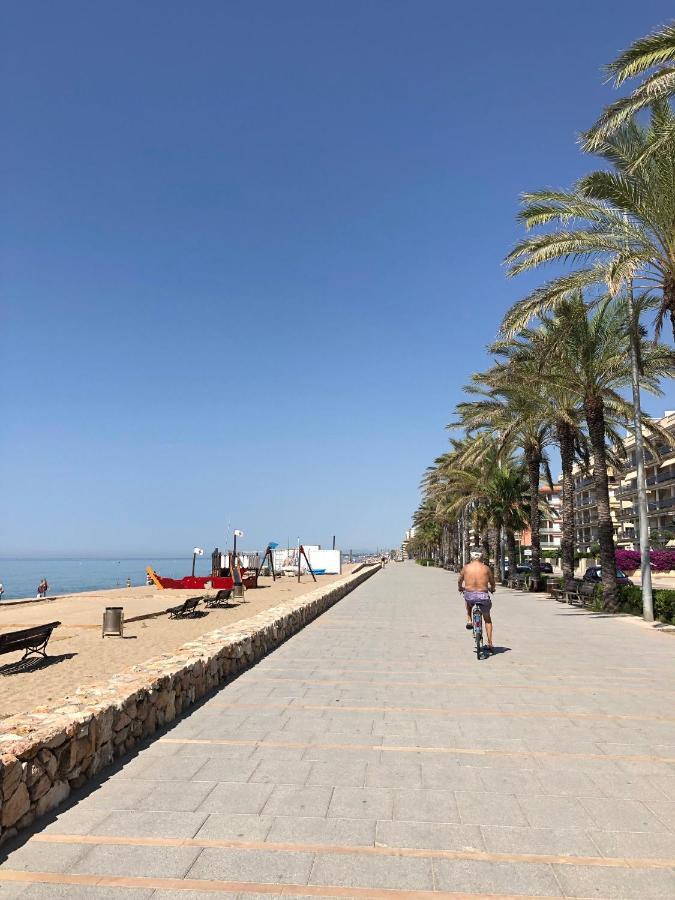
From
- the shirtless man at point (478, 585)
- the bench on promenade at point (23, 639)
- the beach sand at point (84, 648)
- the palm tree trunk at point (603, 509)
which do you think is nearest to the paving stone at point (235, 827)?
the beach sand at point (84, 648)

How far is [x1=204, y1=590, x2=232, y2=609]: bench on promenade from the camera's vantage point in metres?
22.9

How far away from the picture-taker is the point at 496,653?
10.4m

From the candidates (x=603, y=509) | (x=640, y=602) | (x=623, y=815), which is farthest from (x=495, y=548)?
(x=623, y=815)

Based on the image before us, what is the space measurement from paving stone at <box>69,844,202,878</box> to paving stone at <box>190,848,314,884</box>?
0.08 metres

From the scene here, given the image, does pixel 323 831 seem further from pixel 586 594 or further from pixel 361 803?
pixel 586 594

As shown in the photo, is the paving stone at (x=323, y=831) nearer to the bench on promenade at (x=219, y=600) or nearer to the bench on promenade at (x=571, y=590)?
the bench on promenade at (x=571, y=590)

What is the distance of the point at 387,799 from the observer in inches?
168

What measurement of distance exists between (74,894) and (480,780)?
280 centimetres

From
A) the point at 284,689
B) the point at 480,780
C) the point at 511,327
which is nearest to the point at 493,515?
the point at 511,327

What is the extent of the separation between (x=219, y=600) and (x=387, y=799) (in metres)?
19.7

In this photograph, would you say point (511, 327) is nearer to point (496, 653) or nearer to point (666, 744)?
point (496, 653)

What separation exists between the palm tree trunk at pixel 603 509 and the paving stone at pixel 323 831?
15904mm

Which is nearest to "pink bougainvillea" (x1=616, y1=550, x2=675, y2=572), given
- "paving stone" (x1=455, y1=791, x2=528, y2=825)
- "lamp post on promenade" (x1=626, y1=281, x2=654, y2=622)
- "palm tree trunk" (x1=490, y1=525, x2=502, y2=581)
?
"palm tree trunk" (x1=490, y1=525, x2=502, y2=581)

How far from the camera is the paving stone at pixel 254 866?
3234 millimetres
